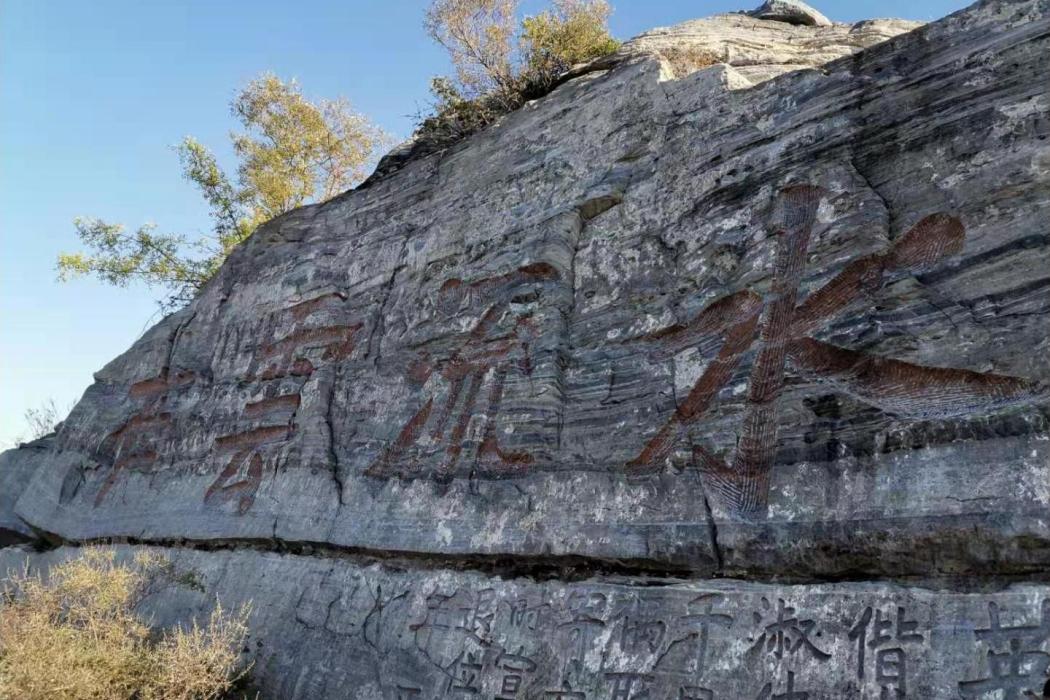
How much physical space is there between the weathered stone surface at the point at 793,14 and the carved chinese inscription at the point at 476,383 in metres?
3.66

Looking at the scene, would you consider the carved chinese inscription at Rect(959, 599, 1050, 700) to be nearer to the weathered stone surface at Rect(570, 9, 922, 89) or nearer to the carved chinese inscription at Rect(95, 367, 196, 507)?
the weathered stone surface at Rect(570, 9, 922, 89)

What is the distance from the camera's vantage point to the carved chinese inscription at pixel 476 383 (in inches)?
204

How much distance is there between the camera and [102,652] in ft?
15.5

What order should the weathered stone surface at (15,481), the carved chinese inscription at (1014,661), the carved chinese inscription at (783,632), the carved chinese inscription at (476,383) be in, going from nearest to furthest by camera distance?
the carved chinese inscription at (1014,661) → the carved chinese inscription at (783,632) → the carved chinese inscription at (476,383) → the weathered stone surface at (15,481)

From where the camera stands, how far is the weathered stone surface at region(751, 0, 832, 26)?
23.3 ft

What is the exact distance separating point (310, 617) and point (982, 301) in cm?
429

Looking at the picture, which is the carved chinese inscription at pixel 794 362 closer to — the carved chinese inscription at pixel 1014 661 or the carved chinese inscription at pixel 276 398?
the carved chinese inscription at pixel 1014 661

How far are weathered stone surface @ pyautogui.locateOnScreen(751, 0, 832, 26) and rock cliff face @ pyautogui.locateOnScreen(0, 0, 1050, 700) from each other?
68 millimetres

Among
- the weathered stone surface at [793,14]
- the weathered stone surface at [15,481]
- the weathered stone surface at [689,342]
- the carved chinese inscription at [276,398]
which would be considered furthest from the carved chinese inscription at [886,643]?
the weathered stone surface at [15,481]

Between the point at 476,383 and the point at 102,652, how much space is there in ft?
9.27

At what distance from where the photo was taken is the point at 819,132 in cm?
458

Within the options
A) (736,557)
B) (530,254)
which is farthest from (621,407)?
(530,254)

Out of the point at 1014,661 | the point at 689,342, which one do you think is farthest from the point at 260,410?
the point at 1014,661

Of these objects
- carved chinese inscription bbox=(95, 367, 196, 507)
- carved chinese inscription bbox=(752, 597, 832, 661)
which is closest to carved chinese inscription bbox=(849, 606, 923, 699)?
carved chinese inscription bbox=(752, 597, 832, 661)
